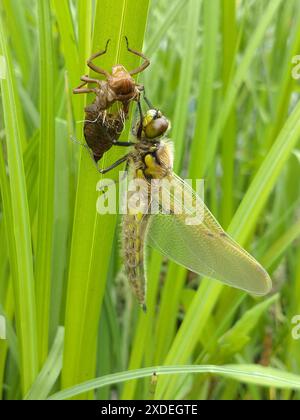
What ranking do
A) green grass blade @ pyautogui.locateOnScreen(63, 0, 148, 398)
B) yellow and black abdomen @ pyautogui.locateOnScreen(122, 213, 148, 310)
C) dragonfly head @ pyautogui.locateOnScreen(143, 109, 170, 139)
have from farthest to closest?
yellow and black abdomen @ pyautogui.locateOnScreen(122, 213, 148, 310) → dragonfly head @ pyautogui.locateOnScreen(143, 109, 170, 139) → green grass blade @ pyautogui.locateOnScreen(63, 0, 148, 398)

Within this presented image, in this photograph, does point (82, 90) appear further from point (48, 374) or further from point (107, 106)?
point (48, 374)

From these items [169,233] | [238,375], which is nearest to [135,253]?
[169,233]

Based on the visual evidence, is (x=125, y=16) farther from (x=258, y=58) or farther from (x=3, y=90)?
(x=258, y=58)

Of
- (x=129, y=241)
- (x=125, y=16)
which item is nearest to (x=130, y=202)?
(x=129, y=241)

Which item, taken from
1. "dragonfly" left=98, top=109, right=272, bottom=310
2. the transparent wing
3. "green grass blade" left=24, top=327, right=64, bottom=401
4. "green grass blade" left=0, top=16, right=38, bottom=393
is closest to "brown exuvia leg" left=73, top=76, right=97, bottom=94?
"green grass blade" left=0, top=16, right=38, bottom=393

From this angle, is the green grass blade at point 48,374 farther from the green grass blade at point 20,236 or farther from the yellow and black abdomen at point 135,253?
the yellow and black abdomen at point 135,253

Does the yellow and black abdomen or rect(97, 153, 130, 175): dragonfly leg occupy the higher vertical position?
rect(97, 153, 130, 175): dragonfly leg

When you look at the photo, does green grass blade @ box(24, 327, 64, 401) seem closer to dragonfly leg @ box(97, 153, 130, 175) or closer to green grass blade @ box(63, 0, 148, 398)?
green grass blade @ box(63, 0, 148, 398)
